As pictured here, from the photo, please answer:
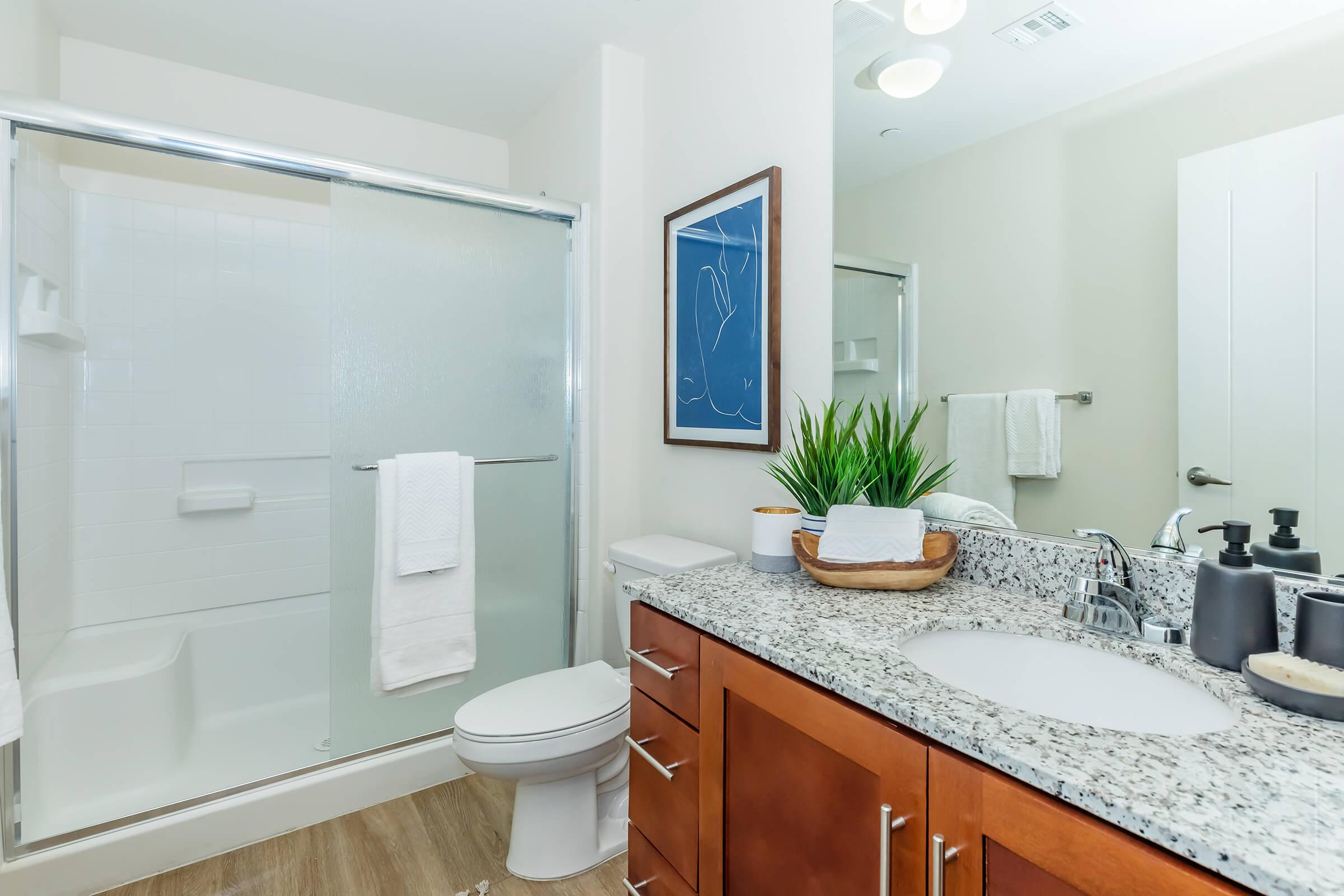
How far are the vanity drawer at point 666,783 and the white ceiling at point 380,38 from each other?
200 centimetres

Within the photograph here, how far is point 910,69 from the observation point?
1387mm

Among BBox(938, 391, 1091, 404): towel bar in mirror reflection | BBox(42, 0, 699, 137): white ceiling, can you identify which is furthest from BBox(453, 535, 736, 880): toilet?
BBox(42, 0, 699, 137): white ceiling

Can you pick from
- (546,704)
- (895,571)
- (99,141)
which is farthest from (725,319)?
(99,141)

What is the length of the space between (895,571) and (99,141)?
80.1 inches

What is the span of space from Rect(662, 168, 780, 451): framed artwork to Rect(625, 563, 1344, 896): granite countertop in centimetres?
77

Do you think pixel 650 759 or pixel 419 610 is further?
pixel 419 610

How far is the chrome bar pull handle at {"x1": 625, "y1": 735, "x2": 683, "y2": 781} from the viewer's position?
1169mm

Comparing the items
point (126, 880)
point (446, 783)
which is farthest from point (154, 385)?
point (446, 783)

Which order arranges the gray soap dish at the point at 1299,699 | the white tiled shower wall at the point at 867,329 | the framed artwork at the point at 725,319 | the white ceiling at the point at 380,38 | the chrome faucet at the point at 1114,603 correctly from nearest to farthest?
1. the gray soap dish at the point at 1299,699
2. the chrome faucet at the point at 1114,603
3. the white tiled shower wall at the point at 867,329
4. the framed artwork at the point at 725,319
5. the white ceiling at the point at 380,38

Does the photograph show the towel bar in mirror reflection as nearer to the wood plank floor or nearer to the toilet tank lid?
the toilet tank lid

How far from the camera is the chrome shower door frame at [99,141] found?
4.88ft

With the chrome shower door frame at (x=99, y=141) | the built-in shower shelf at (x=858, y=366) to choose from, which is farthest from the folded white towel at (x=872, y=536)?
the chrome shower door frame at (x=99, y=141)

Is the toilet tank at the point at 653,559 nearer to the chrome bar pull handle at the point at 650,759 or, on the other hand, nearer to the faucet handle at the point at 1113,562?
the chrome bar pull handle at the point at 650,759

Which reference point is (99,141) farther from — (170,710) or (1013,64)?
(1013,64)
